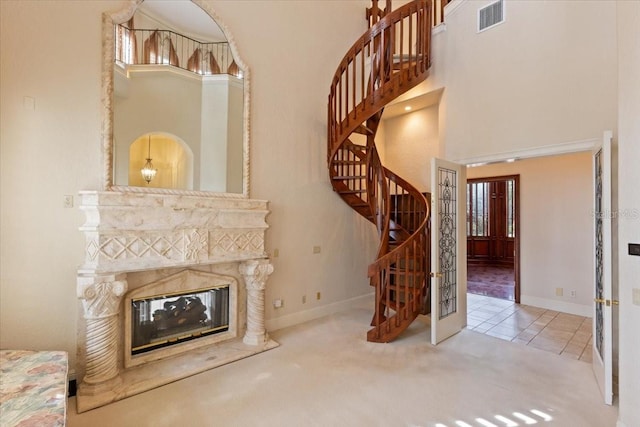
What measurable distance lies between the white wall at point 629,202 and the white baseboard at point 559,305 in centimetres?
304

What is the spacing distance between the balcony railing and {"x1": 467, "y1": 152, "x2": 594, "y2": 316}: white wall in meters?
4.88

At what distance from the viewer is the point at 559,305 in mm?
4617

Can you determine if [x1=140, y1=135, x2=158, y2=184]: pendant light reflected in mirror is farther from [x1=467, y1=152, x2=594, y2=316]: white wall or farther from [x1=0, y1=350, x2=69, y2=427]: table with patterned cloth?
[x1=467, y1=152, x2=594, y2=316]: white wall

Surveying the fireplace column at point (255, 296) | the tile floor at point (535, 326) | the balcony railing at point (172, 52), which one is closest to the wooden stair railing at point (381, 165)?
the tile floor at point (535, 326)

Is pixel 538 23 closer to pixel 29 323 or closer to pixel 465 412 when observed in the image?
pixel 465 412

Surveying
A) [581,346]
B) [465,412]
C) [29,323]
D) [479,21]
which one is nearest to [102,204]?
[29,323]

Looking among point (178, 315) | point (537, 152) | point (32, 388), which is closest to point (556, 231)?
point (537, 152)

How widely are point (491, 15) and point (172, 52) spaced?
380cm

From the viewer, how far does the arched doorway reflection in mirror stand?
2.85m

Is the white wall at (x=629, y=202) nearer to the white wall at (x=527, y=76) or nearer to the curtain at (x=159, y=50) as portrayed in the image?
the white wall at (x=527, y=76)

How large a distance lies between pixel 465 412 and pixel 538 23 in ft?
13.2

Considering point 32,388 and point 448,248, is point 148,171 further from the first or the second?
point 448,248

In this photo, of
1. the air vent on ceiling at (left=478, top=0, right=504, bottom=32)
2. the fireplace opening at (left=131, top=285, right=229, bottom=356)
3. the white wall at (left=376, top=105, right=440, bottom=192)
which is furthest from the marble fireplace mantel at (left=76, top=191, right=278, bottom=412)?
the air vent on ceiling at (left=478, top=0, right=504, bottom=32)

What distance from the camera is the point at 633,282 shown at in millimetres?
1909
